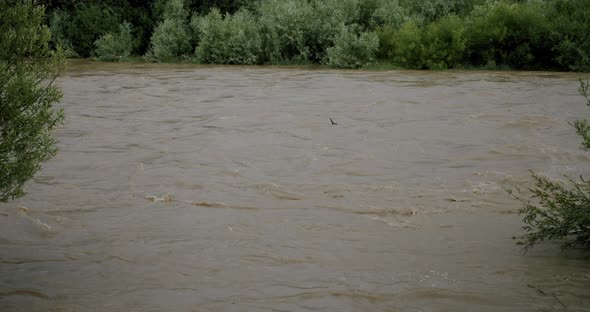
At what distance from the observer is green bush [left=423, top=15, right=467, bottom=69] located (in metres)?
17.6

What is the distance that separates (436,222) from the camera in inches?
236

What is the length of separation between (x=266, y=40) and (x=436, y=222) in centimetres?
1567

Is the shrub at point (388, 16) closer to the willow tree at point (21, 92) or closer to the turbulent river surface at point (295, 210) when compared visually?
the turbulent river surface at point (295, 210)

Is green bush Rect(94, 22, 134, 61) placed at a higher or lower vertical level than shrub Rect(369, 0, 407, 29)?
lower

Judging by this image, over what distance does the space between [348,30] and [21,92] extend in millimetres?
16215

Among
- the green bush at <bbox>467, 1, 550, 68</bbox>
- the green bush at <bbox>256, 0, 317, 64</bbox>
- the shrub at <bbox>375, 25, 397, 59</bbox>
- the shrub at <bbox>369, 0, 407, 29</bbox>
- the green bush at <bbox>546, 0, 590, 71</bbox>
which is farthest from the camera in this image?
the green bush at <bbox>256, 0, 317, 64</bbox>

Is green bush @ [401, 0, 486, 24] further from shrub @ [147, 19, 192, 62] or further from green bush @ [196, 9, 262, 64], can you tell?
shrub @ [147, 19, 192, 62]

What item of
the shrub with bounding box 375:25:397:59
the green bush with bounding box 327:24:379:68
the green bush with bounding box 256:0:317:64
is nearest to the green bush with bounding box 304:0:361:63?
the green bush with bounding box 256:0:317:64

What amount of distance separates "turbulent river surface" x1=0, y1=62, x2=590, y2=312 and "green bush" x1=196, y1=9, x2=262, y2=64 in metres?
8.09

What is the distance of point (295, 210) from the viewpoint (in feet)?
21.2

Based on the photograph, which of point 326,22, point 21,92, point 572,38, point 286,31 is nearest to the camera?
point 21,92

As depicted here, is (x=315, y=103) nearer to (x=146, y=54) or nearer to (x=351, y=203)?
(x=351, y=203)

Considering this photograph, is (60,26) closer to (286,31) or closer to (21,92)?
(286,31)

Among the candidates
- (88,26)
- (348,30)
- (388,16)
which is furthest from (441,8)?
(88,26)
